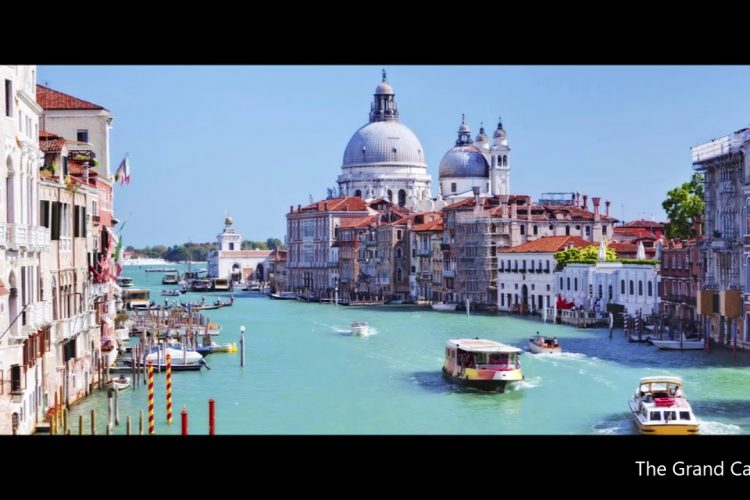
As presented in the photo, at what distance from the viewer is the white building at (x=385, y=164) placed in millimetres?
53438

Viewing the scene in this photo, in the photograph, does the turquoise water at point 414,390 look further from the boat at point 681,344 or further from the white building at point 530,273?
the white building at point 530,273

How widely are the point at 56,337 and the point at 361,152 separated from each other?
43795mm

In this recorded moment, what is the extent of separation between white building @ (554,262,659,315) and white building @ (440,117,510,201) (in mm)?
19071

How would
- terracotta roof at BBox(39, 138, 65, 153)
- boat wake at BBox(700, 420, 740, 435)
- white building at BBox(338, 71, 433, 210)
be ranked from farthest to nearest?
white building at BBox(338, 71, 433, 210), terracotta roof at BBox(39, 138, 65, 153), boat wake at BBox(700, 420, 740, 435)

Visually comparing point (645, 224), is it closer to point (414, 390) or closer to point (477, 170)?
point (477, 170)

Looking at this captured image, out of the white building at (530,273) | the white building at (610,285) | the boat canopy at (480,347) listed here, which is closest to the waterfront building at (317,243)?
the white building at (530,273)

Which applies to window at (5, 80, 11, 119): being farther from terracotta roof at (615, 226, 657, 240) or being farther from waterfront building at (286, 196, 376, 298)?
waterfront building at (286, 196, 376, 298)

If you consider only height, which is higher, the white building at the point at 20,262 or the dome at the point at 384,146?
the dome at the point at 384,146

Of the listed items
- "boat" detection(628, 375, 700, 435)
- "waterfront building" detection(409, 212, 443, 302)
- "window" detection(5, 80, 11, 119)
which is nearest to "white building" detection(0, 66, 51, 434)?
"window" detection(5, 80, 11, 119)

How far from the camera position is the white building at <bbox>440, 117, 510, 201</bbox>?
160 ft

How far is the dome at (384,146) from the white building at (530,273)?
68.2 feet

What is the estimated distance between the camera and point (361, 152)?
54062 mm

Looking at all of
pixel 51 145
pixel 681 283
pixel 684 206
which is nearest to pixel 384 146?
pixel 684 206
